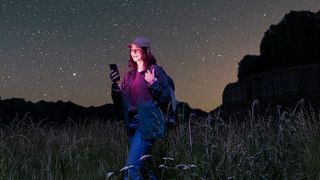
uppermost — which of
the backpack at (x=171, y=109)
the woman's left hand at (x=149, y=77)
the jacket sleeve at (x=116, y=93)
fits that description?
the woman's left hand at (x=149, y=77)

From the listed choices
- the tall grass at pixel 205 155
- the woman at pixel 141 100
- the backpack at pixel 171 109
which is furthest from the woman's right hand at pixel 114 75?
the tall grass at pixel 205 155

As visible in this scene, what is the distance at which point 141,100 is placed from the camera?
191 inches

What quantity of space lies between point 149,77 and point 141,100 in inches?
9.5

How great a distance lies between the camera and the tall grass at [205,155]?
3754 mm

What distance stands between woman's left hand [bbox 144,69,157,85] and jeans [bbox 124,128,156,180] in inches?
19.6

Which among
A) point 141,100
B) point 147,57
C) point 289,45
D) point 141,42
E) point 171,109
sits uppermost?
point 289,45

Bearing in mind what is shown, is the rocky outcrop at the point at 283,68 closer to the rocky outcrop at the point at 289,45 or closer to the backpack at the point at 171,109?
the rocky outcrop at the point at 289,45

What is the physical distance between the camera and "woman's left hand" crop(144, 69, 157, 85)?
4809 mm

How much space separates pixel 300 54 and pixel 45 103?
3519cm

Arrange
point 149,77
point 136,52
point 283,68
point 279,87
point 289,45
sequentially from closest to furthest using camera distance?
point 149,77 → point 136,52 → point 279,87 → point 283,68 → point 289,45

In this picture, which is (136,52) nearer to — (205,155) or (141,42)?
(141,42)

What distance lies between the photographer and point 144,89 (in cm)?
487

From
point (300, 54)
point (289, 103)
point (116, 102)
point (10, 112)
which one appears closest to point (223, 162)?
point (116, 102)

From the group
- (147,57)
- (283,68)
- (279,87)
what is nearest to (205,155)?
(147,57)
